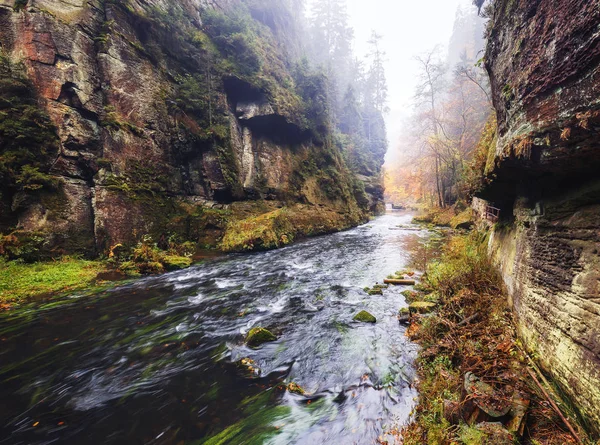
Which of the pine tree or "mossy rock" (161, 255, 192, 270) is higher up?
the pine tree

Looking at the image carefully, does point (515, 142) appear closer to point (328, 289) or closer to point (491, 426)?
point (491, 426)

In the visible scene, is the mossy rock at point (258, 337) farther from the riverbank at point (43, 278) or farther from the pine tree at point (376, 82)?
the pine tree at point (376, 82)

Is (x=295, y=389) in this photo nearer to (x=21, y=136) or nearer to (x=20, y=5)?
(x=21, y=136)

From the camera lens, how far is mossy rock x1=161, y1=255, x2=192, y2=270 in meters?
10.5

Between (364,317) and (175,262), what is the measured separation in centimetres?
A: 821

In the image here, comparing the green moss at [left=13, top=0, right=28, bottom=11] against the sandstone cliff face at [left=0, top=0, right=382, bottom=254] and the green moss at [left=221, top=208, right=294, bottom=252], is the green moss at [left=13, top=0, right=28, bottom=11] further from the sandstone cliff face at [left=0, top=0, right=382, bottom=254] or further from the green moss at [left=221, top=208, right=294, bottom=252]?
the green moss at [left=221, top=208, right=294, bottom=252]

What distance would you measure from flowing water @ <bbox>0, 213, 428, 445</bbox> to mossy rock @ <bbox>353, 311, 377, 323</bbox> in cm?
19

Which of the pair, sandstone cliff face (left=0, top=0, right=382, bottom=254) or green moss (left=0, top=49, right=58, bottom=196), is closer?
green moss (left=0, top=49, right=58, bottom=196)

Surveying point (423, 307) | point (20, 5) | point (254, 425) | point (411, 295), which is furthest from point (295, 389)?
point (20, 5)

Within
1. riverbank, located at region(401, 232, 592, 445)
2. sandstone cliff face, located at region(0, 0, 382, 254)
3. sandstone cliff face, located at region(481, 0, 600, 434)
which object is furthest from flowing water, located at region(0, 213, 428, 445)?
sandstone cliff face, located at region(0, 0, 382, 254)

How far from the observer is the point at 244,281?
9.20m

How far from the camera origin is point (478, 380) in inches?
127

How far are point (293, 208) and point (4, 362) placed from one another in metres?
16.0

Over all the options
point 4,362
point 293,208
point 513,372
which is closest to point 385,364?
point 513,372
